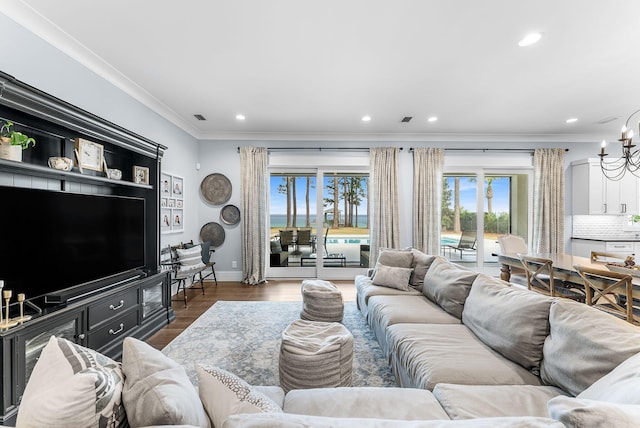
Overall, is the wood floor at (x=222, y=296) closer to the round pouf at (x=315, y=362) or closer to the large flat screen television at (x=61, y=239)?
the large flat screen television at (x=61, y=239)

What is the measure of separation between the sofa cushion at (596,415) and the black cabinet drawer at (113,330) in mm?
2924

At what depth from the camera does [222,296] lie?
455 cm

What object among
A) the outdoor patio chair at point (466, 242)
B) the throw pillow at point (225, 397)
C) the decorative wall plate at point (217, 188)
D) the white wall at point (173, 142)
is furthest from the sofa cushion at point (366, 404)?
the outdoor patio chair at point (466, 242)

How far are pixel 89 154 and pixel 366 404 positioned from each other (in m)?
2.92

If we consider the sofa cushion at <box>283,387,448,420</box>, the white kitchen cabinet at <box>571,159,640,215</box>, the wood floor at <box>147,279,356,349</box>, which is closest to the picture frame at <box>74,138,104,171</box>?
the wood floor at <box>147,279,356,349</box>

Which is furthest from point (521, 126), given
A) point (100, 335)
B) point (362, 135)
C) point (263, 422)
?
point (100, 335)

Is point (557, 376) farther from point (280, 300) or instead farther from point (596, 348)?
point (280, 300)

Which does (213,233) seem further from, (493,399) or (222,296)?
(493,399)

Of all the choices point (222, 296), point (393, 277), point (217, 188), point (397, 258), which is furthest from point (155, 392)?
point (217, 188)

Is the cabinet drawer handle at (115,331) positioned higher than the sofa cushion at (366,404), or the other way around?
the sofa cushion at (366,404)

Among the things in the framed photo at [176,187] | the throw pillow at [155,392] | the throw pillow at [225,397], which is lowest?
the throw pillow at [225,397]

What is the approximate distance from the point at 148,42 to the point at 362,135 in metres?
3.74

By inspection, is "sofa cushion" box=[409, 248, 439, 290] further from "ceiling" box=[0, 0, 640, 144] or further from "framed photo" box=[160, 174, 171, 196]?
"framed photo" box=[160, 174, 171, 196]

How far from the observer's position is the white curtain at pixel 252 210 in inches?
214
